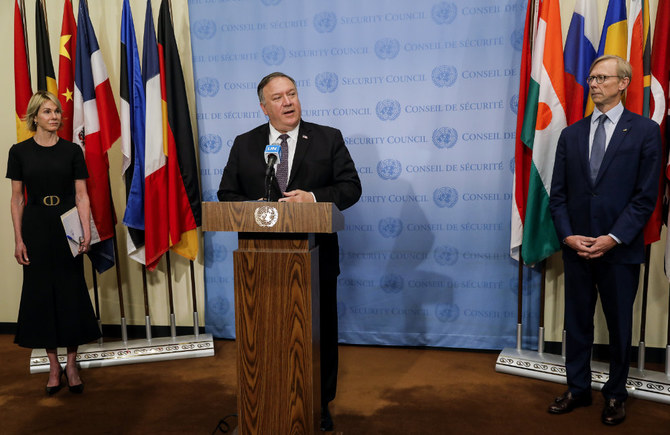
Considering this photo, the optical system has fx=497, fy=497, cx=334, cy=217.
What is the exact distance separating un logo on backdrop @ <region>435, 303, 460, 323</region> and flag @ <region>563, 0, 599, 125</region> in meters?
1.50

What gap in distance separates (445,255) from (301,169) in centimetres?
179

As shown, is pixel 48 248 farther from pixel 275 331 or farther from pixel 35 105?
pixel 275 331

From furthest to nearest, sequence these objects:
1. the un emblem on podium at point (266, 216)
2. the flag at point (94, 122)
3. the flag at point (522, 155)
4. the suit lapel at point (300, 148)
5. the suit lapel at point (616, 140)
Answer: the flag at point (94, 122)
the flag at point (522, 155)
the suit lapel at point (616, 140)
the suit lapel at point (300, 148)
the un emblem on podium at point (266, 216)

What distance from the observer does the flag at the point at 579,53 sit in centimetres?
300

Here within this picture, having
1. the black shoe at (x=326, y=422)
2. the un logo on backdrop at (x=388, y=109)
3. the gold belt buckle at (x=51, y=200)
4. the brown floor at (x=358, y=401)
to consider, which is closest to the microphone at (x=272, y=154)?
the black shoe at (x=326, y=422)

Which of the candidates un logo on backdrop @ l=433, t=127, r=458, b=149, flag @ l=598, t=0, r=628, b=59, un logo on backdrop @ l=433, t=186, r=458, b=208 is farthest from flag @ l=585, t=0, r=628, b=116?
un logo on backdrop @ l=433, t=186, r=458, b=208

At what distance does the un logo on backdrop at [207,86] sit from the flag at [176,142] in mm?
Result: 264

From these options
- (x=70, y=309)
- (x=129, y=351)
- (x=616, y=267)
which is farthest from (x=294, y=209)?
(x=129, y=351)

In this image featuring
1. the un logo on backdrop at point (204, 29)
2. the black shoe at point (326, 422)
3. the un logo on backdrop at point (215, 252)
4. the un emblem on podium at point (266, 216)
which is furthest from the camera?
the un logo on backdrop at point (215, 252)

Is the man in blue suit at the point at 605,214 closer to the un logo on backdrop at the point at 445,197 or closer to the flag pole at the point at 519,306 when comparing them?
the flag pole at the point at 519,306

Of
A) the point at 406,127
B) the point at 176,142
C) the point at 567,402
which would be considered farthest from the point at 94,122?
the point at 567,402

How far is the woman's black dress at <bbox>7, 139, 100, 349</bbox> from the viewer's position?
2867 millimetres

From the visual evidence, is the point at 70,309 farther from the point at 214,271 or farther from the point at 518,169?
the point at 518,169

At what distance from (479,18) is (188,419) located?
3.10 meters
